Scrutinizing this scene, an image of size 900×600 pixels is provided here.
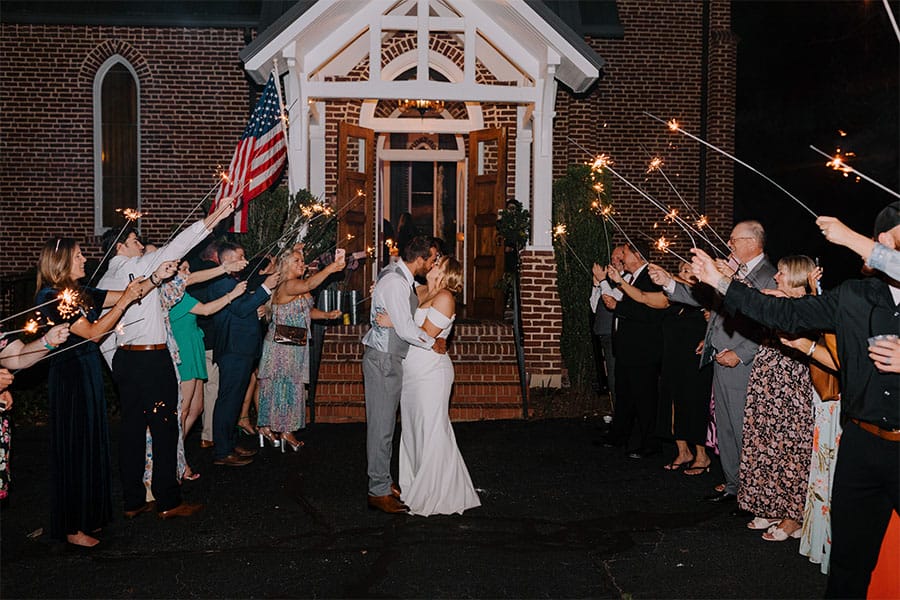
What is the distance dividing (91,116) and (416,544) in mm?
13041

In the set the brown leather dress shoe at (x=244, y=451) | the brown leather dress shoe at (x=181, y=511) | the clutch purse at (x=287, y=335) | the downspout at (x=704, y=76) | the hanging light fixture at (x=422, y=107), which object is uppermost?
the downspout at (x=704, y=76)

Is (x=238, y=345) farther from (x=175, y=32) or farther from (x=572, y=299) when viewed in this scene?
(x=175, y=32)

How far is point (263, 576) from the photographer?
5.68 meters

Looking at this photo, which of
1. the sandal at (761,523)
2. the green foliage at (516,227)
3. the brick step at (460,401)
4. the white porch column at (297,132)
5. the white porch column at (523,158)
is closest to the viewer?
the sandal at (761,523)

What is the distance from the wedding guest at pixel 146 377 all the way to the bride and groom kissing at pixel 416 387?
4.92 feet

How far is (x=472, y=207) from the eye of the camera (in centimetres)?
1441

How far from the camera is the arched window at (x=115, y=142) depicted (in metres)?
16.6

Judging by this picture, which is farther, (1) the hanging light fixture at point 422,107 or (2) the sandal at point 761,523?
(1) the hanging light fixture at point 422,107

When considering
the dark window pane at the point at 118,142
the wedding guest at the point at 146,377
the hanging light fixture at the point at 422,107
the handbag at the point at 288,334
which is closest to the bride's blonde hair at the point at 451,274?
the wedding guest at the point at 146,377

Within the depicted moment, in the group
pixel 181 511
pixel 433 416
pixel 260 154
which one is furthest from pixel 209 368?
pixel 260 154

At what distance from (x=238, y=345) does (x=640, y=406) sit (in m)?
4.09

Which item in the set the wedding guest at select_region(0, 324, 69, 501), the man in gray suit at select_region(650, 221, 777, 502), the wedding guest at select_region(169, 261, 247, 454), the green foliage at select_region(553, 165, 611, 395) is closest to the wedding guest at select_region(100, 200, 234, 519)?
the wedding guest at select_region(0, 324, 69, 501)

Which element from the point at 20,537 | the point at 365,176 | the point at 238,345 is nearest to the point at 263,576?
the point at 20,537

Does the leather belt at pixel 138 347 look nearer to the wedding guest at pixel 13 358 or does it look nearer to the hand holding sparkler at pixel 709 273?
the wedding guest at pixel 13 358
